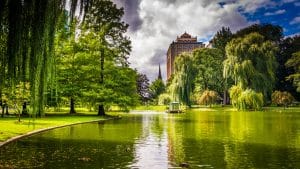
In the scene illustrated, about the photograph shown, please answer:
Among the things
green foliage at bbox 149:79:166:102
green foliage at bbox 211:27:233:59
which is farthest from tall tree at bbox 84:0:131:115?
green foliage at bbox 149:79:166:102

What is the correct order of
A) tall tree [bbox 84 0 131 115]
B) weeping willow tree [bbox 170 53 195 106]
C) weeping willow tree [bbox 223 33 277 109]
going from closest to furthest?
tall tree [bbox 84 0 131 115]
weeping willow tree [bbox 223 33 277 109]
weeping willow tree [bbox 170 53 195 106]

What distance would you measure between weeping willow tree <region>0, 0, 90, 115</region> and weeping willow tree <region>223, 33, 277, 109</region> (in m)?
55.7

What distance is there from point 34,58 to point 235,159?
8.95m

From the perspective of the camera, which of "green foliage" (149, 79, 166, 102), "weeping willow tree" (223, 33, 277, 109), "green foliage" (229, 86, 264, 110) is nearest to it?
"green foliage" (229, 86, 264, 110)

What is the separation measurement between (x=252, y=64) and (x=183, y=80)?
17242 mm

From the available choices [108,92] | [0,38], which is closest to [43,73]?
[0,38]

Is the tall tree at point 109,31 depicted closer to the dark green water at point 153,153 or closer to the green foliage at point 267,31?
the dark green water at point 153,153

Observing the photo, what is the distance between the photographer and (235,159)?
14.2 meters

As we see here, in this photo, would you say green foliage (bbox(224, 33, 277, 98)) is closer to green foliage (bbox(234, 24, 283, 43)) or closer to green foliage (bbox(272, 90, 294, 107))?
green foliage (bbox(272, 90, 294, 107))

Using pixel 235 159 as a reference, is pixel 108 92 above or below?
above

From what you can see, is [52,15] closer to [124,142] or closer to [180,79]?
[124,142]

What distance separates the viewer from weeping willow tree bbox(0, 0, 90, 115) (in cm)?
752

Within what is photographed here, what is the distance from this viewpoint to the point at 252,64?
2502 inches

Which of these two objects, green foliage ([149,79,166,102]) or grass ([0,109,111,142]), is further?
green foliage ([149,79,166,102])
